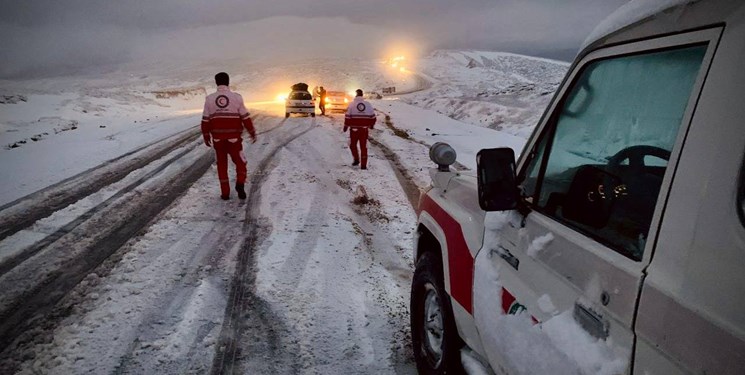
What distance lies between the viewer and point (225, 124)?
7102 mm

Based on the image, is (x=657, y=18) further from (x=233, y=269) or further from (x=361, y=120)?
(x=361, y=120)

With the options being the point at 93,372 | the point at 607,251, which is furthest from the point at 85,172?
the point at 607,251

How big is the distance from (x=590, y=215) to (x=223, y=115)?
6.46 m

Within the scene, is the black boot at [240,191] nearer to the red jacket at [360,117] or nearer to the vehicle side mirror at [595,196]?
the red jacket at [360,117]

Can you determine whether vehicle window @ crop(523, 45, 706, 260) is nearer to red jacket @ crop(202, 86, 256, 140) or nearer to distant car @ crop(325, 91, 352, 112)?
red jacket @ crop(202, 86, 256, 140)

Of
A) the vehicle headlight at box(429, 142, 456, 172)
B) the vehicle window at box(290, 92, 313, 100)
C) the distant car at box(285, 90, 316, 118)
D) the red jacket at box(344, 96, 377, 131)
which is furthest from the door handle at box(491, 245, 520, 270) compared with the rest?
the vehicle window at box(290, 92, 313, 100)

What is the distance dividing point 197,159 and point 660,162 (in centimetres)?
1037

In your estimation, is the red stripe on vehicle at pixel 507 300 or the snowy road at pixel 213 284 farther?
the snowy road at pixel 213 284

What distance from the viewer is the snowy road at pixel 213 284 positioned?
3.25 m

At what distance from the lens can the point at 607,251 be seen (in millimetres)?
1420

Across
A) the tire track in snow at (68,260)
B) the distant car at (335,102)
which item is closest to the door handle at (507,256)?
the tire track in snow at (68,260)

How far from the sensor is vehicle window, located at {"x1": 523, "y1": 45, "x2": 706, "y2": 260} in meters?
1.39

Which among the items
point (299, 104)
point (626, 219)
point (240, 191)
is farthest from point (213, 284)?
→ point (299, 104)

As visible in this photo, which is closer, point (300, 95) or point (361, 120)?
point (361, 120)
